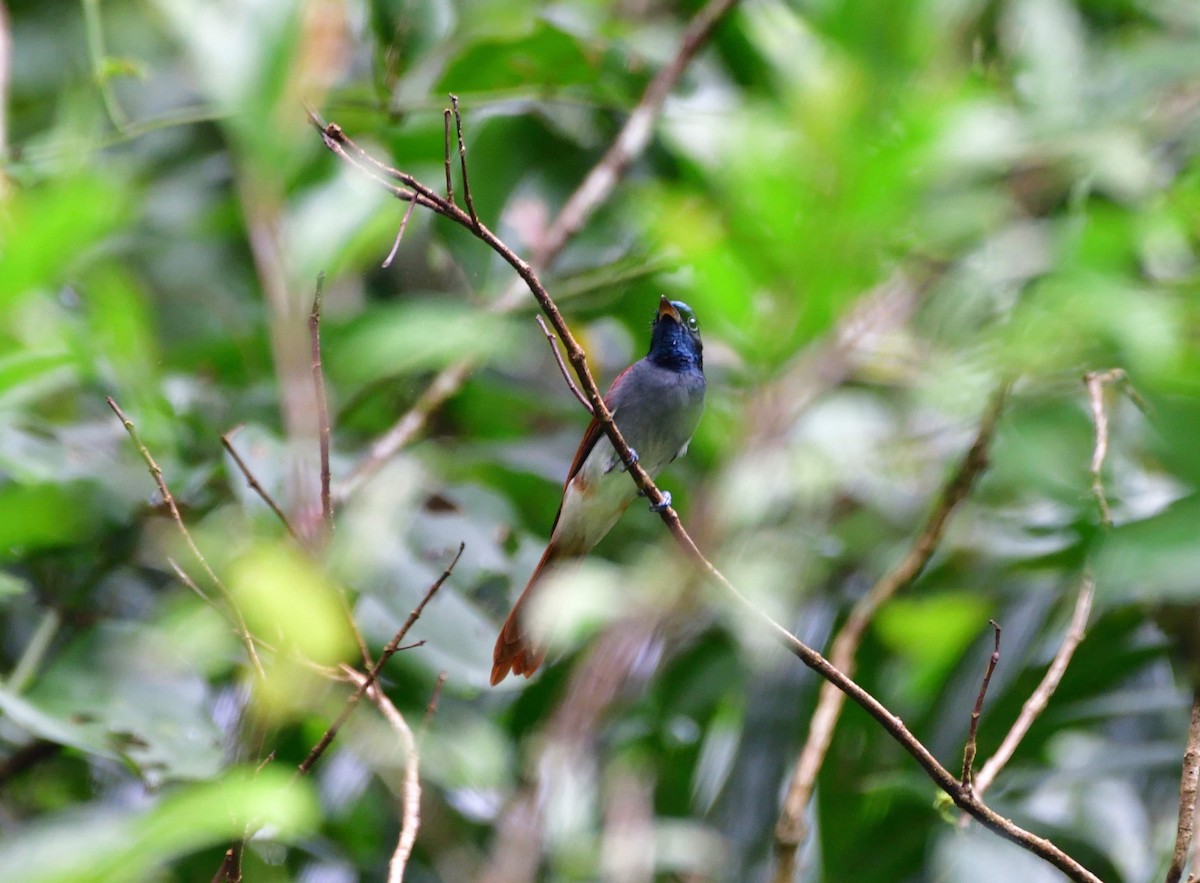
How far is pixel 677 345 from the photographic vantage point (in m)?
3.08

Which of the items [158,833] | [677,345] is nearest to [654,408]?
[677,345]

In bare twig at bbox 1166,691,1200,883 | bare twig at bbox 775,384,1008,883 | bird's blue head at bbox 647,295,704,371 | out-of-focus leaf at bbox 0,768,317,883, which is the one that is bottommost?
bare twig at bbox 775,384,1008,883

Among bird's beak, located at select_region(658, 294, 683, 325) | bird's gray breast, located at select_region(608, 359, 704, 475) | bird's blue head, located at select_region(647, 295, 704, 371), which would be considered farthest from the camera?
A: bird's blue head, located at select_region(647, 295, 704, 371)

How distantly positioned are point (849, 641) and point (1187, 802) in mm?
1207

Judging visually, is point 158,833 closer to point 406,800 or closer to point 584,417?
point 406,800

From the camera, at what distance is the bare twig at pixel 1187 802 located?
1.46 m

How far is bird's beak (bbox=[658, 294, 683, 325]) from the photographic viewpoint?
2.73 metres

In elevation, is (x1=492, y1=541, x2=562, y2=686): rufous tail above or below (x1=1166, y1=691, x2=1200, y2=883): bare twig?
below

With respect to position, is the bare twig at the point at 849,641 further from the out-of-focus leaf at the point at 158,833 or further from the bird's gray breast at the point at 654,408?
the out-of-focus leaf at the point at 158,833

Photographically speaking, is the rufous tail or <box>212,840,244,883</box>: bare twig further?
the rufous tail

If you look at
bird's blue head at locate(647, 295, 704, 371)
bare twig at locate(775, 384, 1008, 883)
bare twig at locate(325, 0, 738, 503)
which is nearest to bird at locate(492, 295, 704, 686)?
bird's blue head at locate(647, 295, 704, 371)

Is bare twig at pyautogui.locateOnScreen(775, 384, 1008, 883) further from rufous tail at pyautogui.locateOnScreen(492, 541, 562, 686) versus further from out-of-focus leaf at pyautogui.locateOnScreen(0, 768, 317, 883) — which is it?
out-of-focus leaf at pyautogui.locateOnScreen(0, 768, 317, 883)

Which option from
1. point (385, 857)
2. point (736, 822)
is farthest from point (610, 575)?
point (385, 857)

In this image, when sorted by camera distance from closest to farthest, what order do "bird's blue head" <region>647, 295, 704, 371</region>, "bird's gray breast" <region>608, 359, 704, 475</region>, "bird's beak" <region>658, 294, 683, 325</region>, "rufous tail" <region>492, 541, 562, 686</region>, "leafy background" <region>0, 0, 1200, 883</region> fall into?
"leafy background" <region>0, 0, 1200, 883</region>
"rufous tail" <region>492, 541, 562, 686</region>
"bird's beak" <region>658, 294, 683, 325</region>
"bird's gray breast" <region>608, 359, 704, 475</region>
"bird's blue head" <region>647, 295, 704, 371</region>
